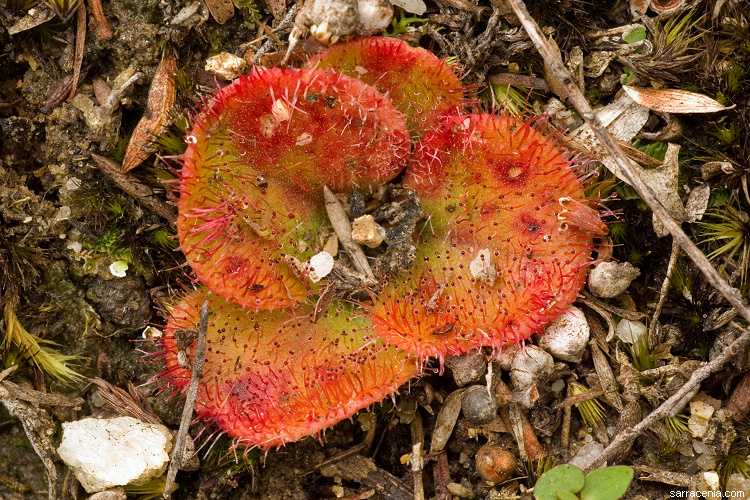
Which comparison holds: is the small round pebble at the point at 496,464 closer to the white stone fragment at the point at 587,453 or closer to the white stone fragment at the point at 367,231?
the white stone fragment at the point at 587,453

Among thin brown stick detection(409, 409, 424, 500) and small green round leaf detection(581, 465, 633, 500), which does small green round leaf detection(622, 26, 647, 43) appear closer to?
small green round leaf detection(581, 465, 633, 500)

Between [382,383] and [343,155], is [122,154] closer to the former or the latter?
[343,155]

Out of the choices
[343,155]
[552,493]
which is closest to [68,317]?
[343,155]

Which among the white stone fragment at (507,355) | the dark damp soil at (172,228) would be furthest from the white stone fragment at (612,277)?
the white stone fragment at (507,355)

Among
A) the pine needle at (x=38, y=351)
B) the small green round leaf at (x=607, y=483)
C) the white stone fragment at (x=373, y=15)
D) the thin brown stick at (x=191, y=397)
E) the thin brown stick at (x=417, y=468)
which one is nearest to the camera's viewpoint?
the small green round leaf at (x=607, y=483)

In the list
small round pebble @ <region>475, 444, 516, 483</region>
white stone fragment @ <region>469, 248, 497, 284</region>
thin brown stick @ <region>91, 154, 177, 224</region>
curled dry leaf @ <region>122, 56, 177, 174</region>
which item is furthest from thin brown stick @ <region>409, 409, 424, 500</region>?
curled dry leaf @ <region>122, 56, 177, 174</region>

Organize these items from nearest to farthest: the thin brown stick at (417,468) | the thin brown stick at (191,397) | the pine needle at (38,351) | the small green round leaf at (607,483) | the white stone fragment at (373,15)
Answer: the small green round leaf at (607,483) < the thin brown stick at (191,397) < the white stone fragment at (373,15) < the thin brown stick at (417,468) < the pine needle at (38,351)
